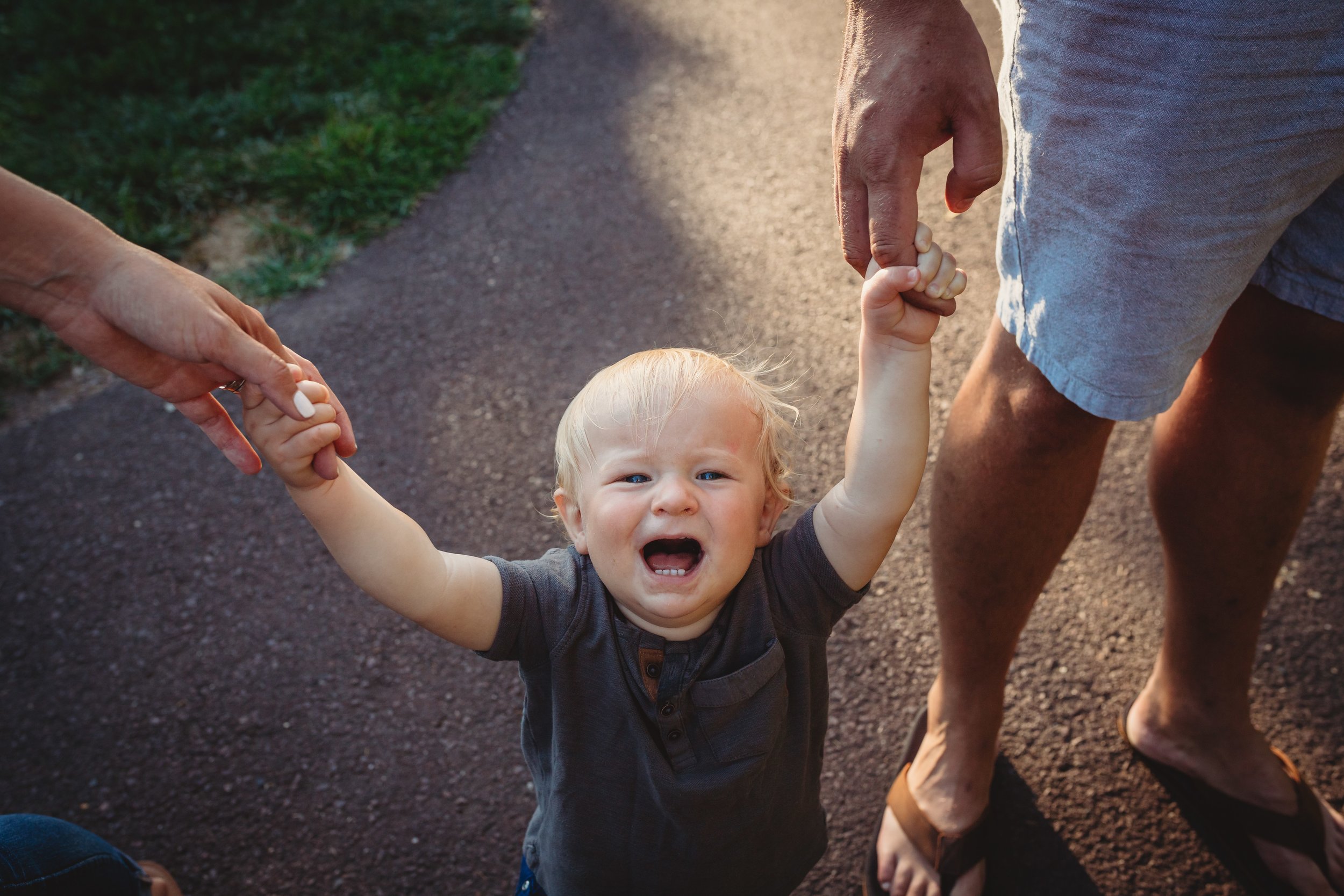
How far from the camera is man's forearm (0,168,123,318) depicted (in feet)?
3.74

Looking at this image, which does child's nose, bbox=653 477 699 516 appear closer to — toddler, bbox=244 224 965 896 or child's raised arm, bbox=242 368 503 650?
toddler, bbox=244 224 965 896

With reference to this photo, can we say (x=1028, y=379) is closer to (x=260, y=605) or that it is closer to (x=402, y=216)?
(x=260, y=605)

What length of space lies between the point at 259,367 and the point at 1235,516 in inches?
58.4

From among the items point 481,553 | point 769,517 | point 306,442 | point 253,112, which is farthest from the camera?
point 253,112

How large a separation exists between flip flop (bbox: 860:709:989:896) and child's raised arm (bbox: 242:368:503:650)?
912 millimetres

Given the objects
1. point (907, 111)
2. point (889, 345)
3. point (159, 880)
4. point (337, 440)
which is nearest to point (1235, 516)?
point (889, 345)

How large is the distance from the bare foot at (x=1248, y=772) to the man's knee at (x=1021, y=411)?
676 mm

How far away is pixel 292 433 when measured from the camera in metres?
1.11

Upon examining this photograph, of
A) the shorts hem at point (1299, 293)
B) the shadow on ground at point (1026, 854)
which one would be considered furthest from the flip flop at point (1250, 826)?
the shorts hem at point (1299, 293)

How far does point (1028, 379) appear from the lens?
1.38 meters

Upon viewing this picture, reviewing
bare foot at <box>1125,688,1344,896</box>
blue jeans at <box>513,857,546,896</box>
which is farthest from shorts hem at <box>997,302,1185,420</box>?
blue jeans at <box>513,857,546,896</box>

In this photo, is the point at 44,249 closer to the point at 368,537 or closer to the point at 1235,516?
the point at 368,537

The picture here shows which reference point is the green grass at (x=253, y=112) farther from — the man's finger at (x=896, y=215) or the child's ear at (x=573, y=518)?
the man's finger at (x=896, y=215)

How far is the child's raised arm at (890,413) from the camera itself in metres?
1.17
